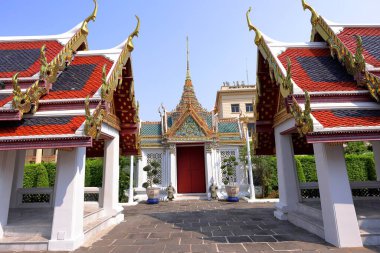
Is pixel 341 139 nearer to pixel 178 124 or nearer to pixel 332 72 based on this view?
pixel 332 72

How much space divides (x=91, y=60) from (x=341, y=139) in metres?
6.77

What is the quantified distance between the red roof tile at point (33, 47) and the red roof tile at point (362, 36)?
8.16m

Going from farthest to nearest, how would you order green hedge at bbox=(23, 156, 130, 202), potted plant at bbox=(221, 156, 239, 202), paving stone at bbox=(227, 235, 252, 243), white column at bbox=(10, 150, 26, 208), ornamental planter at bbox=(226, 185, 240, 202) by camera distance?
green hedge at bbox=(23, 156, 130, 202) → potted plant at bbox=(221, 156, 239, 202) → ornamental planter at bbox=(226, 185, 240, 202) → white column at bbox=(10, 150, 26, 208) → paving stone at bbox=(227, 235, 252, 243)

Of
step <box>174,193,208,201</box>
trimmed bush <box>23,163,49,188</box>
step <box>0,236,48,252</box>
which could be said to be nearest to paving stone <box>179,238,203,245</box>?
step <box>0,236,48,252</box>

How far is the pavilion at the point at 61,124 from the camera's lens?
4.58m

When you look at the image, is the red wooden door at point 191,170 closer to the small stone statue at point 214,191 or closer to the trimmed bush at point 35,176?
the small stone statue at point 214,191

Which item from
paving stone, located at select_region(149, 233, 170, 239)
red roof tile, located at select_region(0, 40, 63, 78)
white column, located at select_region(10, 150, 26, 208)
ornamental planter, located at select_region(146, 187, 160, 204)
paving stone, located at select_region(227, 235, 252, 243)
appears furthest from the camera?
ornamental planter, located at select_region(146, 187, 160, 204)

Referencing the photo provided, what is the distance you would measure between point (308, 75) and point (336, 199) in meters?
3.04

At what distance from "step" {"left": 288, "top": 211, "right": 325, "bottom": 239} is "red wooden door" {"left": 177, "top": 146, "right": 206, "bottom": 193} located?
8.22 meters

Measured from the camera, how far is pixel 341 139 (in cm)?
435

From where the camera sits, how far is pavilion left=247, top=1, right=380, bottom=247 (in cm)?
442

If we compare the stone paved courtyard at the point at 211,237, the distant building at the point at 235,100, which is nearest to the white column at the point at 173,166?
the stone paved courtyard at the point at 211,237

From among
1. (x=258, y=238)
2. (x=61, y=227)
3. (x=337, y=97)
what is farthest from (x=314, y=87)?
(x=61, y=227)

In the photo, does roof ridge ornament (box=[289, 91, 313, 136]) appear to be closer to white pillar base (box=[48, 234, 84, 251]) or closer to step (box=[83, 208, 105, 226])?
white pillar base (box=[48, 234, 84, 251])
